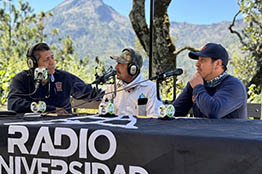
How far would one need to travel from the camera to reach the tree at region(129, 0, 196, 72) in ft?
21.4

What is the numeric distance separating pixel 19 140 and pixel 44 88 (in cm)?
119

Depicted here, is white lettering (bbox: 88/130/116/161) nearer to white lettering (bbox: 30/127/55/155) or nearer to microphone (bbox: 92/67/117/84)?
white lettering (bbox: 30/127/55/155)

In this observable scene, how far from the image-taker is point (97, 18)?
147m

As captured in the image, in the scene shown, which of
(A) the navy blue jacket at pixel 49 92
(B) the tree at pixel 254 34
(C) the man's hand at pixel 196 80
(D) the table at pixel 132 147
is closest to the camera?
(D) the table at pixel 132 147

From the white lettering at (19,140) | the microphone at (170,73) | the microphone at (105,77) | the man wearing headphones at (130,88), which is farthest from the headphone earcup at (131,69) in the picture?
the white lettering at (19,140)

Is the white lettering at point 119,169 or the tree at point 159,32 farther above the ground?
the tree at point 159,32

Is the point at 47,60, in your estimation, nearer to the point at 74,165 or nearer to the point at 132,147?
the point at 74,165

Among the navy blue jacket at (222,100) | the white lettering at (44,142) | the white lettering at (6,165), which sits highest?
the navy blue jacket at (222,100)

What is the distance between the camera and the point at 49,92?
9.09ft

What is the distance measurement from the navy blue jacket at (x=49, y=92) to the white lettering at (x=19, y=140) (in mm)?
771

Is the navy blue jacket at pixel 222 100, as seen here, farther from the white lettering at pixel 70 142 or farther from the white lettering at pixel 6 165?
the white lettering at pixel 6 165

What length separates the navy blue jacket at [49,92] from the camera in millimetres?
2555

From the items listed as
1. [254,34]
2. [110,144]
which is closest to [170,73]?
[110,144]

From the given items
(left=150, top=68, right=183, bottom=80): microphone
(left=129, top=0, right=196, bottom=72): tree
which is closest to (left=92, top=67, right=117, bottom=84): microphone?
(left=150, top=68, right=183, bottom=80): microphone
